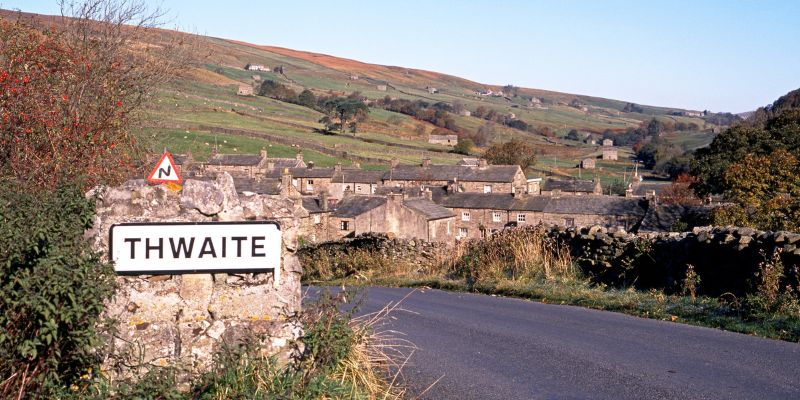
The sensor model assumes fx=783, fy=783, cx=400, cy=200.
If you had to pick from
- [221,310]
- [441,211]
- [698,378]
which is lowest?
[441,211]

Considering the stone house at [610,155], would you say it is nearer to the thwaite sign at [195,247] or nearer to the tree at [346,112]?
the tree at [346,112]

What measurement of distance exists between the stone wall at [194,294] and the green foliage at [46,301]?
34 cm

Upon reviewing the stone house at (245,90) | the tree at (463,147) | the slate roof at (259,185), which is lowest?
the slate roof at (259,185)

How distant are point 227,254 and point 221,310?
0.48 m

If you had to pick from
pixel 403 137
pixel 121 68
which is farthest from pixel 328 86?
pixel 121 68

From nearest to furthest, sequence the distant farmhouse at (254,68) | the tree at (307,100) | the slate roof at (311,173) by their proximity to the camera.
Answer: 1. the slate roof at (311,173)
2. the tree at (307,100)
3. the distant farmhouse at (254,68)

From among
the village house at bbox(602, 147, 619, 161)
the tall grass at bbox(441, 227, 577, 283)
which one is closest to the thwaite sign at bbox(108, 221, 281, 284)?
the tall grass at bbox(441, 227, 577, 283)

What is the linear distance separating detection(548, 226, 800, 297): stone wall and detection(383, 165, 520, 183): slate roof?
73429mm

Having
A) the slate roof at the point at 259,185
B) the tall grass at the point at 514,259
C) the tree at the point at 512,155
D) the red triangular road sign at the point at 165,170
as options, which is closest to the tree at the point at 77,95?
the red triangular road sign at the point at 165,170

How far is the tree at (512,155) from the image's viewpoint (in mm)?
117000

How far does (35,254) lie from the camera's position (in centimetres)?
566

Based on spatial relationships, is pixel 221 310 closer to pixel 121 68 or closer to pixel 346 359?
pixel 346 359

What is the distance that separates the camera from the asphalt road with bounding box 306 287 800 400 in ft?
23.7

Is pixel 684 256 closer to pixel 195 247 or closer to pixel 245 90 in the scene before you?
pixel 195 247
